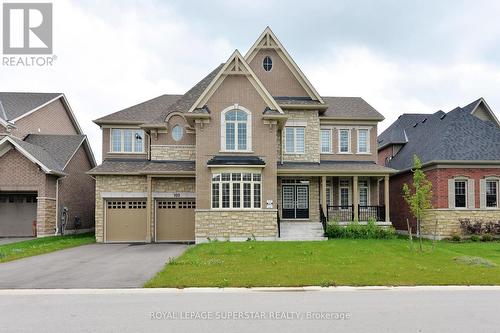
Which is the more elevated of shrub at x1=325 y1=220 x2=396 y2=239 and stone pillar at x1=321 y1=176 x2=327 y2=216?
stone pillar at x1=321 y1=176 x2=327 y2=216

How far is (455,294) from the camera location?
9.73 metres

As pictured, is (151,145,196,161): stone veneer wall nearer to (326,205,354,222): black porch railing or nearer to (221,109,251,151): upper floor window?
(221,109,251,151): upper floor window

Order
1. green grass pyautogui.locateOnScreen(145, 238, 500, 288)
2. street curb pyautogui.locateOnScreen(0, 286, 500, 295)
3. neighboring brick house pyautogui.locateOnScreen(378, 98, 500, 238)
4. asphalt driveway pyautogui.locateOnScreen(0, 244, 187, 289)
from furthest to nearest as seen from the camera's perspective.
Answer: neighboring brick house pyautogui.locateOnScreen(378, 98, 500, 238) < asphalt driveway pyautogui.locateOnScreen(0, 244, 187, 289) < green grass pyautogui.locateOnScreen(145, 238, 500, 288) < street curb pyautogui.locateOnScreen(0, 286, 500, 295)

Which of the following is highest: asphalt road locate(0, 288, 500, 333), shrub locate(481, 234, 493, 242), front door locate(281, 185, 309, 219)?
front door locate(281, 185, 309, 219)

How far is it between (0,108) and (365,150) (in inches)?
928

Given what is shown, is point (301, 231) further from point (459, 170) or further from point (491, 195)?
point (491, 195)

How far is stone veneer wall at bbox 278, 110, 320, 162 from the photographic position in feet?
80.7

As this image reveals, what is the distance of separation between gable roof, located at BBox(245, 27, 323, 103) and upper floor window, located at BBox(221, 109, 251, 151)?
16.3ft

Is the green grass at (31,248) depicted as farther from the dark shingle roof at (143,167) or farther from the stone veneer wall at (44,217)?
the dark shingle roof at (143,167)

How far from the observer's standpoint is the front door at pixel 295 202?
24.4 m

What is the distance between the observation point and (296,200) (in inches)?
965

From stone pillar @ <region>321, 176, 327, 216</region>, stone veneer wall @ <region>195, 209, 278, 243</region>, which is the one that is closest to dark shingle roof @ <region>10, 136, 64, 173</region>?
stone veneer wall @ <region>195, 209, 278, 243</region>

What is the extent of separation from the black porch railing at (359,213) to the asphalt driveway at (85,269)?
32.5 ft

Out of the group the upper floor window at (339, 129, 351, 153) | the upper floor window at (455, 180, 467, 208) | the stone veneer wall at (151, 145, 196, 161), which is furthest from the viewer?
the upper floor window at (339, 129, 351, 153)
